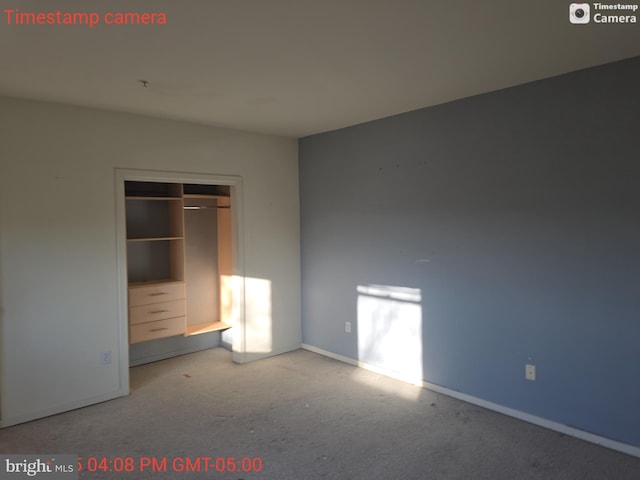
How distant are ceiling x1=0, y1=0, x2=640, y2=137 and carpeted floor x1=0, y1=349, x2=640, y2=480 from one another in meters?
2.50

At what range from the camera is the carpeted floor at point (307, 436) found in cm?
269

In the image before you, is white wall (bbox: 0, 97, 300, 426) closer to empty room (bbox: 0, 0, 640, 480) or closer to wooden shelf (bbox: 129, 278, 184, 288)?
empty room (bbox: 0, 0, 640, 480)

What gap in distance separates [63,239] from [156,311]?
127cm

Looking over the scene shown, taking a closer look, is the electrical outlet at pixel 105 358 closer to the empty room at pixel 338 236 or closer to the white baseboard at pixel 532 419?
the empty room at pixel 338 236

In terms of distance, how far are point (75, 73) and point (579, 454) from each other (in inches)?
160

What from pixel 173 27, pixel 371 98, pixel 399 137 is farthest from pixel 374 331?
pixel 173 27

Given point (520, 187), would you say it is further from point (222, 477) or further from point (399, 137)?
point (222, 477)

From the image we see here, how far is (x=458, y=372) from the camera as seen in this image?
3697 millimetres

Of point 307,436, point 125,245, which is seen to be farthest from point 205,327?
point 307,436

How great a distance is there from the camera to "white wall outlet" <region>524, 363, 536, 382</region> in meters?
3.23

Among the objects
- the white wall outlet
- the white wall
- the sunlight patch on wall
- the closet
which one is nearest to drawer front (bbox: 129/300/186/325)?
the closet

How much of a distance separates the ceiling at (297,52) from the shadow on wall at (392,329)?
1776 mm
